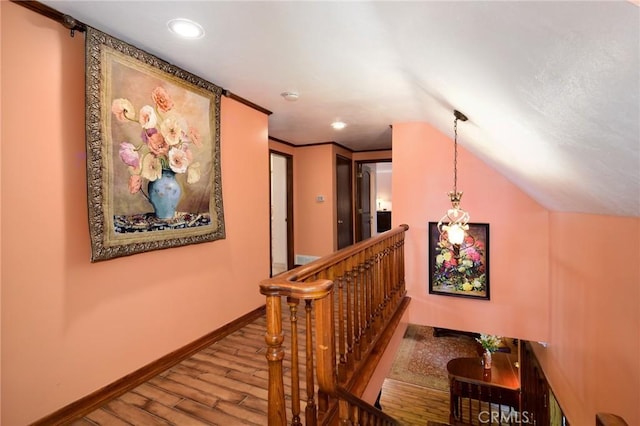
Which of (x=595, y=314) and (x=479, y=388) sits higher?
(x=595, y=314)

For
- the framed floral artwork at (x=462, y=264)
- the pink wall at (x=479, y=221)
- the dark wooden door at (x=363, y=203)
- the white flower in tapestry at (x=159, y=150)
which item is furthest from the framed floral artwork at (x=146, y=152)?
the dark wooden door at (x=363, y=203)

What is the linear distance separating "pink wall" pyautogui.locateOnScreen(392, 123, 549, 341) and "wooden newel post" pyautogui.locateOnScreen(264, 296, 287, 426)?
2908 millimetres

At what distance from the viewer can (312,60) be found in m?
2.16

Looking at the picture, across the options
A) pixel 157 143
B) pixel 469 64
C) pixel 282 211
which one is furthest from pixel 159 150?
pixel 282 211

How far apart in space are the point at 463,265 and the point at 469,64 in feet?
9.20

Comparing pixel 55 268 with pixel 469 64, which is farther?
pixel 55 268

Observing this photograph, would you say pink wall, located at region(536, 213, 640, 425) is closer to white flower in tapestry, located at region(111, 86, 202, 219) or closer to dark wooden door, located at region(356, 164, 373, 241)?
white flower in tapestry, located at region(111, 86, 202, 219)

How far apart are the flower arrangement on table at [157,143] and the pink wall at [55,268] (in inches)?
9.4

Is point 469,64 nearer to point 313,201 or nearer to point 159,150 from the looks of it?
point 159,150

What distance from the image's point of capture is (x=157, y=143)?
2.13 meters

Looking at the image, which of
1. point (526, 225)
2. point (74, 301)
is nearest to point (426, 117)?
point (526, 225)

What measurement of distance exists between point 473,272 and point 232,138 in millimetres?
3142

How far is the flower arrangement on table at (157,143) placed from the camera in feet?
6.36

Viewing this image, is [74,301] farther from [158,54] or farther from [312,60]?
[312,60]
